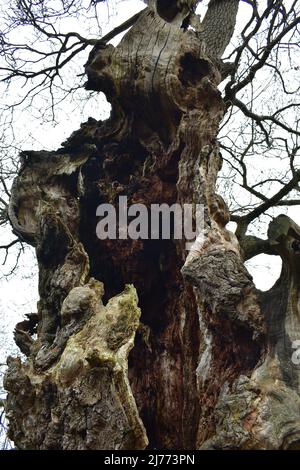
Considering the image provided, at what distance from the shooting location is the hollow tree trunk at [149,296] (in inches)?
64.6

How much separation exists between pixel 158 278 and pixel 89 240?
0.47 meters

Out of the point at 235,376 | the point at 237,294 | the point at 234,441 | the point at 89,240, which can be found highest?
the point at 89,240

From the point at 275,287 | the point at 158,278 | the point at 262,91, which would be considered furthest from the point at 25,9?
the point at 275,287

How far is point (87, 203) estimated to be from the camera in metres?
2.71

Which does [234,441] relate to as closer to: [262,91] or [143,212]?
[143,212]
